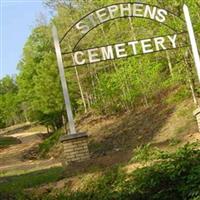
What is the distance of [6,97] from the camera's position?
90.0 metres

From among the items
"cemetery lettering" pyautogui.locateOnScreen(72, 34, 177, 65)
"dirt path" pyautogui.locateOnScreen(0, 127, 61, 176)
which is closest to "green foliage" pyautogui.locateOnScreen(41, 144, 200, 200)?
"cemetery lettering" pyautogui.locateOnScreen(72, 34, 177, 65)

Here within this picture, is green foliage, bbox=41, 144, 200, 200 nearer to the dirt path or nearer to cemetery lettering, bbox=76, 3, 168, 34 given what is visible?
cemetery lettering, bbox=76, 3, 168, 34

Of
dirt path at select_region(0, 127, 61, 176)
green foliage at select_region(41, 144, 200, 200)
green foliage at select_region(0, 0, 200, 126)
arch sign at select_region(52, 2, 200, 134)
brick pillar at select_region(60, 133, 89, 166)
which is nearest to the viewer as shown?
green foliage at select_region(41, 144, 200, 200)

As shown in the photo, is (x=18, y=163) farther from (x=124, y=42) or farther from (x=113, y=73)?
(x=124, y=42)

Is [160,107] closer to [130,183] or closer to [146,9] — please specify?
[146,9]

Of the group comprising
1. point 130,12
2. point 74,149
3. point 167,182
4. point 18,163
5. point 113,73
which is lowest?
point 18,163

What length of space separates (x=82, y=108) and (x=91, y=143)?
19482 millimetres

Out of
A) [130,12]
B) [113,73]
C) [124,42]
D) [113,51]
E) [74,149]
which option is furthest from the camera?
[113,73]

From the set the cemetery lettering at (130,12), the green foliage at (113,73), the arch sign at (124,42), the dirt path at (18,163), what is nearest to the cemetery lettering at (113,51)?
the arch sign at (124,42)

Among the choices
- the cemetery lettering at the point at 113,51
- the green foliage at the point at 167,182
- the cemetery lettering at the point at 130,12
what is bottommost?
the green foliage at the point at 167,182

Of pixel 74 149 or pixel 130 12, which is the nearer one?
pixel 74 149

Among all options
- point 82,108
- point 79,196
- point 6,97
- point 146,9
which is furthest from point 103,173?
point 6,97

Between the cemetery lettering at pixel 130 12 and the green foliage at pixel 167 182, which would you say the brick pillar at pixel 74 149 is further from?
the green foliage at pixel 167 182

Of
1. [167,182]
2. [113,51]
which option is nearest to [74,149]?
[113,51]
